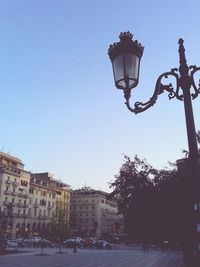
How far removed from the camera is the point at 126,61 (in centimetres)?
442

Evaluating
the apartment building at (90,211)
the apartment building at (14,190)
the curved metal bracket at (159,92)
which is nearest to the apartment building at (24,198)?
the apartment building at (14,190)

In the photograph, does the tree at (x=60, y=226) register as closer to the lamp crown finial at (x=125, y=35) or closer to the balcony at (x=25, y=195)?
the balcony at (x=25, y=195)

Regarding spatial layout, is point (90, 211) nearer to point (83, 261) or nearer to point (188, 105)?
point (83, 261)

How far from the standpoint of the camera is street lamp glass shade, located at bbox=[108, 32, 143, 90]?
14.5 ft

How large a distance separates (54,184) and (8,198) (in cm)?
2278

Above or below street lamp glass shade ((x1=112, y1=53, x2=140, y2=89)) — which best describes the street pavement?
below

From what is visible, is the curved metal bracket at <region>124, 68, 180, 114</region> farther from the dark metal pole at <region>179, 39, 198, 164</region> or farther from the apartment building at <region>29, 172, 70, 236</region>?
the apartment building at <region>29, 172, 70, 236</region>

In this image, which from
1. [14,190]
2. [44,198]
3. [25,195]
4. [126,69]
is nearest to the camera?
[126,69]

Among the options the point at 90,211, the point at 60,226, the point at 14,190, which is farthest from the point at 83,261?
the point at 90,211

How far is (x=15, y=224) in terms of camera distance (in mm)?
73188

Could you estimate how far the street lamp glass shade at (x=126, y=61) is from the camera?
14.5ft

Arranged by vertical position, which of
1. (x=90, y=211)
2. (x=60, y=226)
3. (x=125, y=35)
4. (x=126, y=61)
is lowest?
(x=60, y=226)

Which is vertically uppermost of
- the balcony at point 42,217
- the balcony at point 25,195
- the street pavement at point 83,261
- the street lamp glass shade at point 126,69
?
the balcony at point 25,195

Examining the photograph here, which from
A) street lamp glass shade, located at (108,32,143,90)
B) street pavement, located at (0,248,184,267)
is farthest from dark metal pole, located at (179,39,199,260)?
street pavement, located at (0,248,184,267)
